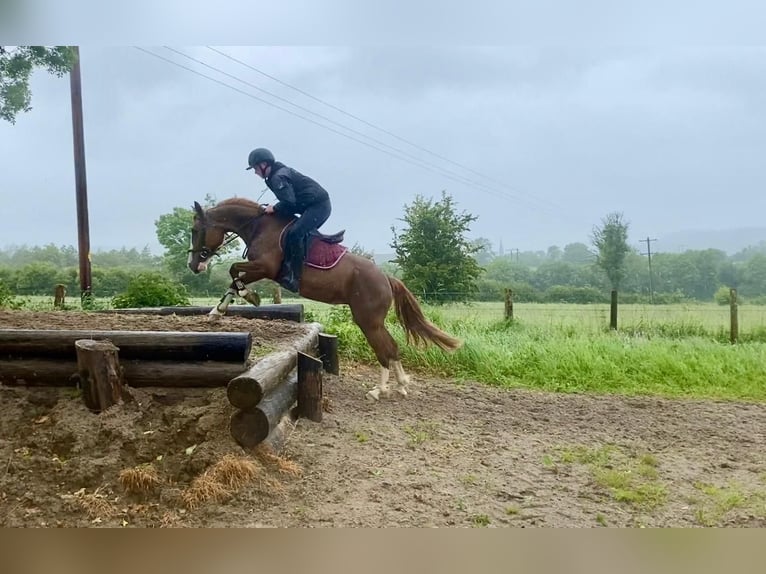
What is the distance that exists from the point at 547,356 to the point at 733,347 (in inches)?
33.3

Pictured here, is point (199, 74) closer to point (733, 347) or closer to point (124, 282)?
point (124, 282)

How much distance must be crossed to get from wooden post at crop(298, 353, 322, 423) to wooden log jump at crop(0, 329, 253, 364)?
14.3 inches

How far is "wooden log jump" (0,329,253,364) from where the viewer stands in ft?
9.22

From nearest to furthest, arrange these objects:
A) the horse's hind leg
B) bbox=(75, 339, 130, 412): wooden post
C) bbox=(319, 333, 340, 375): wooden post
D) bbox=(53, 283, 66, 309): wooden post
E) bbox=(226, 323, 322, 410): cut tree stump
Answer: bbox=(226, 323, 322, 410): cut tree stump < bbox=(75, 339, 130, 412): wooden post < the horse's hind leg < bbox=(53, 283, 66, 309): wooden post < bbox=(319, 333, 340, 375): wooden post

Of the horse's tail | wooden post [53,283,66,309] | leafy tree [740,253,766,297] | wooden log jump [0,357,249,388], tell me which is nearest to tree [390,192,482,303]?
the horse's tail

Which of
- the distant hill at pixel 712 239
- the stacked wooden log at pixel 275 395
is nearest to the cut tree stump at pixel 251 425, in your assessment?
the stacked wooden log at pixel 275 395

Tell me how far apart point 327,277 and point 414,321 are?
1.70 ft

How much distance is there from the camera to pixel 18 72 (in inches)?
123

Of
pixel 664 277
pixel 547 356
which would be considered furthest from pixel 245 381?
pixel 664 277

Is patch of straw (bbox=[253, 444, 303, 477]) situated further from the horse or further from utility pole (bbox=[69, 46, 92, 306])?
utility pole (bbox=[69, 46, 92, 306])

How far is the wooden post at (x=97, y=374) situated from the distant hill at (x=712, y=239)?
2.58 m

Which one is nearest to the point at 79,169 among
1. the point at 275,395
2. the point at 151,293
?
the point at 151,293

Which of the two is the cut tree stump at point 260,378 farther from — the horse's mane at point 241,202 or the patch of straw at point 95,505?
the horse's mane at point 241,202

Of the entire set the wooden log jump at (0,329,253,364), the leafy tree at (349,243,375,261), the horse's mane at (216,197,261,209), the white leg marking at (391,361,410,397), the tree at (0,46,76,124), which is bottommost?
the white leg marking at (391,361,410,397)
